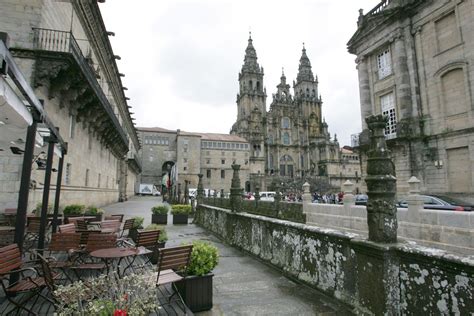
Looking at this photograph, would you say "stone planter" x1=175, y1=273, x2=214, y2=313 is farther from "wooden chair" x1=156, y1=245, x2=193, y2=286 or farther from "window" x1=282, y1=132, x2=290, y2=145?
"window" x1=282, y1=132, x2=290, y2=145

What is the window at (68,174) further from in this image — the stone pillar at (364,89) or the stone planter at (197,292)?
the stone pillar at (364,89)

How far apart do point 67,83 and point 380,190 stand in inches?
488

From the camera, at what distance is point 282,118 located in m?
87.2

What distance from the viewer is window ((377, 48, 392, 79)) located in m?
22.0

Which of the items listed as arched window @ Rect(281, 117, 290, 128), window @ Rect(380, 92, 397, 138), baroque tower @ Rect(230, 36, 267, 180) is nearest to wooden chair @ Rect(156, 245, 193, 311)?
window @ Rect(380, 92, 397, 138)

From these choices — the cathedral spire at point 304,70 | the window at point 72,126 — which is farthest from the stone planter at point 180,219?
the cathedral spire at point 304,70

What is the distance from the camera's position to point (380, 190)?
3523 millimetres

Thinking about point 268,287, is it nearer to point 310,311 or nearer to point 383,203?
point 310,311

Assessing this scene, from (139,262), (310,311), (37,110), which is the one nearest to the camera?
(310,311)

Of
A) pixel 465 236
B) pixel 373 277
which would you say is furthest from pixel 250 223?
pixel 465 236

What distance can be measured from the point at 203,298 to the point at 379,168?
306 cm

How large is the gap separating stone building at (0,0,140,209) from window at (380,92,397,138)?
64.6 ft

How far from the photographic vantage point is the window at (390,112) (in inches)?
837

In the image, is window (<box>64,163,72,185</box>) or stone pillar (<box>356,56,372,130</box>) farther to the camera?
stone pillar (<box>356,56,372,130</box>)
